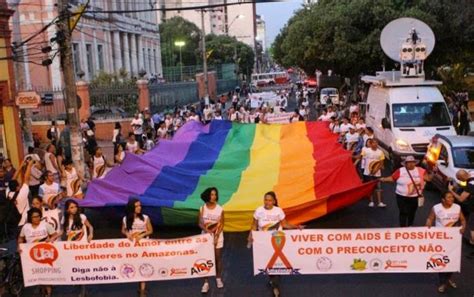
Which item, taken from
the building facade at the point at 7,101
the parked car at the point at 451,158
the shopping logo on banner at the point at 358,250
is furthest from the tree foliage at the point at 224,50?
the shopping logo on banner at the point at 358,250

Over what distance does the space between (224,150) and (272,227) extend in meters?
7.90

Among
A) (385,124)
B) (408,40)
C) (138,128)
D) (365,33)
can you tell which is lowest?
(138,128)

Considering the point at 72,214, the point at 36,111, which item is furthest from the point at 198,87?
the point at 72,214

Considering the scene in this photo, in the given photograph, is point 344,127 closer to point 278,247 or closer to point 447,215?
point 447,215

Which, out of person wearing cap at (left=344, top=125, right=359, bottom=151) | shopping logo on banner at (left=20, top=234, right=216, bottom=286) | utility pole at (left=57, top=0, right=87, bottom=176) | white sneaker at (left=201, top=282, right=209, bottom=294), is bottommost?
white sneaker at (left=201, top=282, right=209, bottom=294)

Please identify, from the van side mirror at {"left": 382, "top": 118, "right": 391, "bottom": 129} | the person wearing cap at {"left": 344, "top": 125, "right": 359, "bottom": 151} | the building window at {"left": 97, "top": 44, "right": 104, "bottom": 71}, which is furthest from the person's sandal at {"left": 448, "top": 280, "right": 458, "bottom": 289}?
the building window at {"left": 97, "top": 44, "right": 104, "bottom": 71}

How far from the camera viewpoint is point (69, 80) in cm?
1572

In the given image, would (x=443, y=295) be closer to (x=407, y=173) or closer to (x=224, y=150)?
(x=407, y=173)

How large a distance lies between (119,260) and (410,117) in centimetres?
1137

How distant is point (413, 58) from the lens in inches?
731

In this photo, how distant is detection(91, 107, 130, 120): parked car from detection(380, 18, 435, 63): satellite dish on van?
49.2ft

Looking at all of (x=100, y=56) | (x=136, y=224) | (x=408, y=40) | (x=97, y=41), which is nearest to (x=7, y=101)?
(x=136, y=224)

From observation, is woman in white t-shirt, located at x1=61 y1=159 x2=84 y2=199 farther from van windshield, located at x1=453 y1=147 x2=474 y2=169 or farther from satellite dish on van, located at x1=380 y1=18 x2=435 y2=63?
satellite dish on van, located at x1=380 y1=18 x2=435 y2=63

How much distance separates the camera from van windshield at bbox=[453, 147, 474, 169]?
43.1ft
